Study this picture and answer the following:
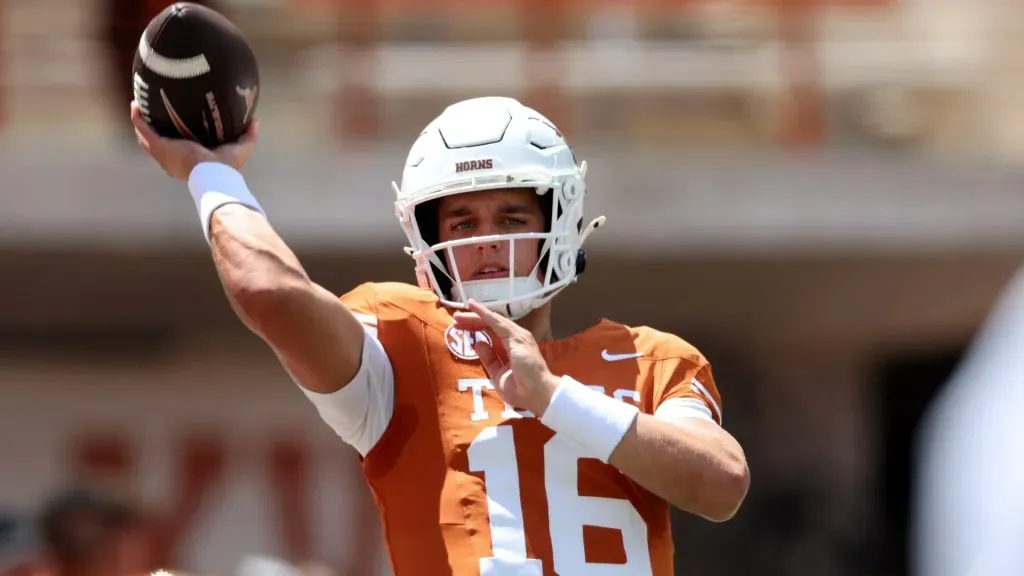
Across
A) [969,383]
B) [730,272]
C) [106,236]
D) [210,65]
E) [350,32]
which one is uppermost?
[210,65]

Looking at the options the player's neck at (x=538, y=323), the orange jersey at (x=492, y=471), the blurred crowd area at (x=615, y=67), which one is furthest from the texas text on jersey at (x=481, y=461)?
the blurred crowd area at (x=615, y=67)

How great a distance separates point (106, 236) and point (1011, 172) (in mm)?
3972

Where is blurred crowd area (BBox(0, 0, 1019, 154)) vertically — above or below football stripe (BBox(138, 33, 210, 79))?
below

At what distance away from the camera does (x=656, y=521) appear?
2676mm

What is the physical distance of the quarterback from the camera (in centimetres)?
251

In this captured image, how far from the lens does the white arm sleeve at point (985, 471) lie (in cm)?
171

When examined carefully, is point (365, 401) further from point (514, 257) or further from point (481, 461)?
point (514, 257)

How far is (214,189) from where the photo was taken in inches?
102

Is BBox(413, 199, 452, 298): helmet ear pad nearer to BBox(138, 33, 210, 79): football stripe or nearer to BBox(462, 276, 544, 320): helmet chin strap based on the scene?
BBox(462, 276, 544, 320): helmet chin strap

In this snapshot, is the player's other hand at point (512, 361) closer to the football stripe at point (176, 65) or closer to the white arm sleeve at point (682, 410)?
the white arm sleeve at point (682, 410)

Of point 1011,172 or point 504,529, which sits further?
point 1011,172

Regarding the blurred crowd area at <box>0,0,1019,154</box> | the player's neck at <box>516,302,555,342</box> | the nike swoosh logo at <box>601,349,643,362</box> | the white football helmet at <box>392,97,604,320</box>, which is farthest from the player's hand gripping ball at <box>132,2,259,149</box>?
the blurred crowd area at <box>0,0,1019,154</box>

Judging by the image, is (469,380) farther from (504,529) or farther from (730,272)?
(730,272)

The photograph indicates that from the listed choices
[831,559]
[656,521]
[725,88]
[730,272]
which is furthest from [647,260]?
[656,521]
